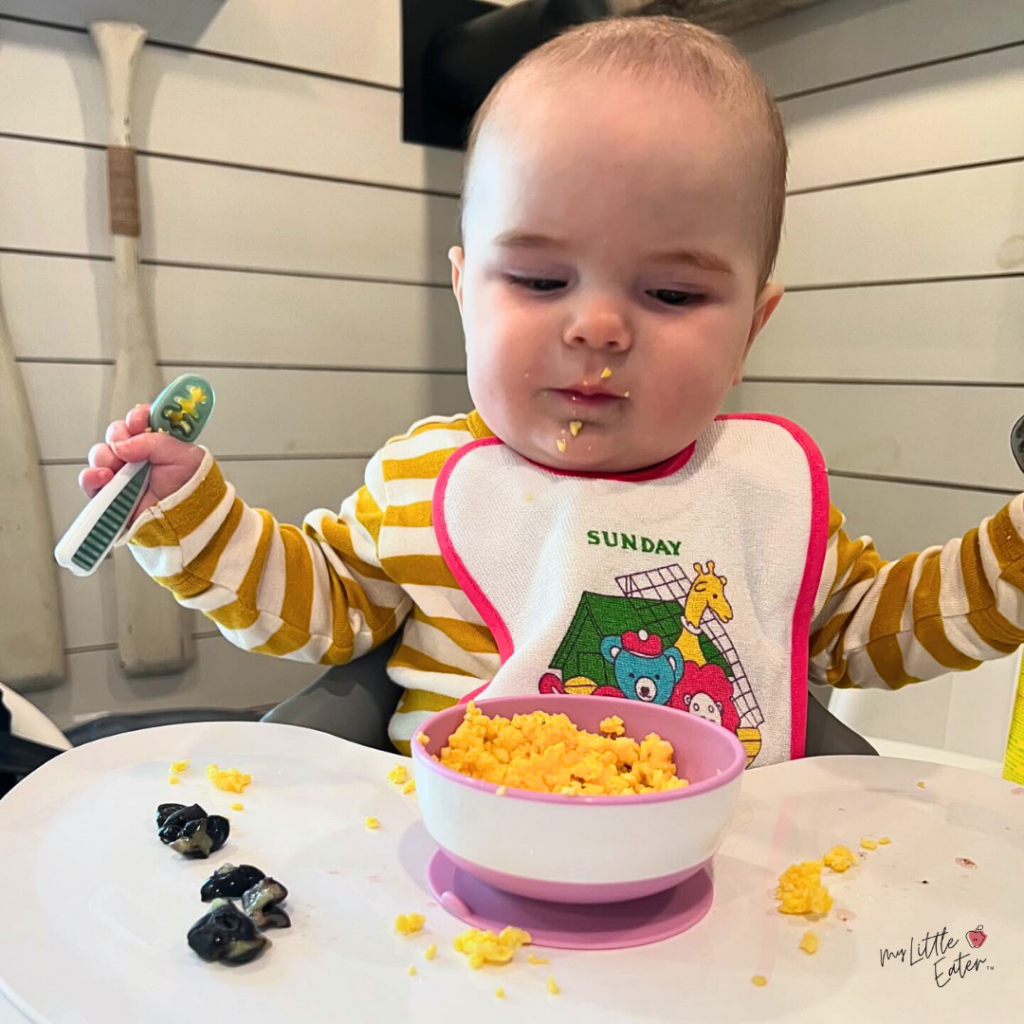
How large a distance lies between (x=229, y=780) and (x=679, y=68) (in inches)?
25.7

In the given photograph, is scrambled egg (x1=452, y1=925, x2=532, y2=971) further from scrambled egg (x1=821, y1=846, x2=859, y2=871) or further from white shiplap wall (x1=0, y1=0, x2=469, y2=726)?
white shiplap wall (x1=0, y1=0, x2=469, y2=726)

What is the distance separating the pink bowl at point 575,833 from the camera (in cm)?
44

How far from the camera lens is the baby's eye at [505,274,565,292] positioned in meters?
0.79

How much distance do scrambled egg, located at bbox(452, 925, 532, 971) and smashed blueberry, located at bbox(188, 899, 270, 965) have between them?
95 millimetres

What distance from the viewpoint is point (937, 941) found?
0.49m

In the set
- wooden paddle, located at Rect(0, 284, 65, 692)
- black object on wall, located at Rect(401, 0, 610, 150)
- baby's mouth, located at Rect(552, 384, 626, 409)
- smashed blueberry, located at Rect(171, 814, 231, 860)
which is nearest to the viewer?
smashed blueberry, located at Rect(171, 814, 231, 860)

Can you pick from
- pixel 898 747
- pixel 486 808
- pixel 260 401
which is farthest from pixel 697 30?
pixel 260 401

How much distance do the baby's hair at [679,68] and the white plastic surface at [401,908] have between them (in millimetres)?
495

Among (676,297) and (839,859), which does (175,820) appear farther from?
(676,297)

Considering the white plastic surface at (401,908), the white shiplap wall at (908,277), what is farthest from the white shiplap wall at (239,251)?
the white plastic surface at (401,908)

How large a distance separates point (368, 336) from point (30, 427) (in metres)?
0.63

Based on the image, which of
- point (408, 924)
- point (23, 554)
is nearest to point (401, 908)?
point (408, 924)

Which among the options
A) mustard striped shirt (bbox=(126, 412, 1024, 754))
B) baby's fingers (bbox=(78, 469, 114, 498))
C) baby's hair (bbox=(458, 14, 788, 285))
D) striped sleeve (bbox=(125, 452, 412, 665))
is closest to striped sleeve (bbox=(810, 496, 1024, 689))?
mustard striped shirt (bbox=(126, 412, 1024, 754))

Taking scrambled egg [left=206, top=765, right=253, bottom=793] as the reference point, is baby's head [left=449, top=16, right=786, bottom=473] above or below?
above
